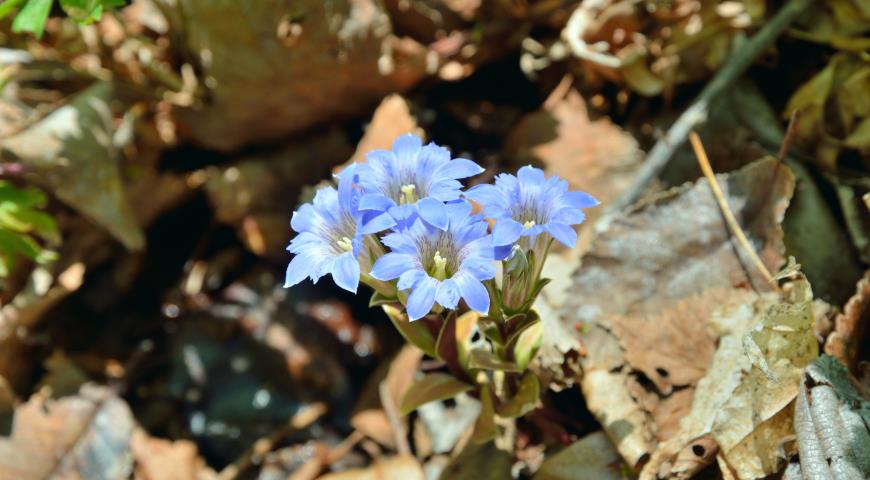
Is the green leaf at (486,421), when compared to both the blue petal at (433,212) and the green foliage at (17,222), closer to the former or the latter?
the blue petal at (433,212)

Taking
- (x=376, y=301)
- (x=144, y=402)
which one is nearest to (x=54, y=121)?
(x=144, y=402)

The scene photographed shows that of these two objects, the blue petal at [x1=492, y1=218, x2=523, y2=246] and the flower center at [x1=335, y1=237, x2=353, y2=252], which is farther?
the flower center at [x1=335, y1=237, x2=353, y2=252]

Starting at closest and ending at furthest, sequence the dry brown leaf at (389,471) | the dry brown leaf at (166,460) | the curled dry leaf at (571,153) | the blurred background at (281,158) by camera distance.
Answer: the dry brown leaf at (389,471) < the curled dry leaf at (571,153) < the blurred background at (281,158) < the dry brown leaf at (166,460)

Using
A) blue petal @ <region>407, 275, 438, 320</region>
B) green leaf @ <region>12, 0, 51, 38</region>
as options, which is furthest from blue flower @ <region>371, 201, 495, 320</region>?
green leaf @ <region>12, 0, 51, 38</region>

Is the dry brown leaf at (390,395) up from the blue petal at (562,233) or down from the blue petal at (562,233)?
down

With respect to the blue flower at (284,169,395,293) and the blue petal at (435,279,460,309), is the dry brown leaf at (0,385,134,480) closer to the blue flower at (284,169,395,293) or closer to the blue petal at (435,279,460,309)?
the blue flower at (284,169,395,293)

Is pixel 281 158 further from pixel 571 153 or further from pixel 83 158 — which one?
pixel 571 153

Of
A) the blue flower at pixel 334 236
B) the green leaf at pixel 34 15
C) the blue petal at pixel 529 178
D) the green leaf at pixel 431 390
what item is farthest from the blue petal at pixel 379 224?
the green leaf at pixel 34 15
